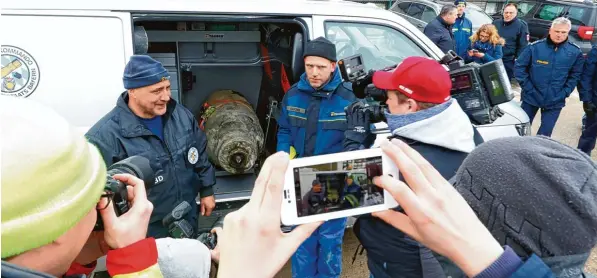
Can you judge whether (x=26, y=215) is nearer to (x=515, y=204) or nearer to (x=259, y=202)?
(x=259, y=202)

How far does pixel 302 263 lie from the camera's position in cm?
287

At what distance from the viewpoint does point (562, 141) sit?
229 inches

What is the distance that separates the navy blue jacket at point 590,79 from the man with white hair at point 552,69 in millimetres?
68

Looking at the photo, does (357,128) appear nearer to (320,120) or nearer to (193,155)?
(320,120)

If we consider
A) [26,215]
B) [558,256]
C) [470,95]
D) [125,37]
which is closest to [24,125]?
[26,215]

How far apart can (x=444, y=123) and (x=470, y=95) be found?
0.78 meters

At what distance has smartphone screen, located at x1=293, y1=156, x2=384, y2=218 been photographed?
1096mm

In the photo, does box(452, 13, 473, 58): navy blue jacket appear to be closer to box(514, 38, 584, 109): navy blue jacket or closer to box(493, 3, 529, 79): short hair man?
box(493, 3, 529, 79): short hair man

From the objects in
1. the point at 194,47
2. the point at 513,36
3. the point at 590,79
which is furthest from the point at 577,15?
the point at 194,47

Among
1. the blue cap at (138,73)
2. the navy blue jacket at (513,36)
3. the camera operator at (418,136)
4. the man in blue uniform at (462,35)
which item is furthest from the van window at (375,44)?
the navy blue jacket at (513,36)

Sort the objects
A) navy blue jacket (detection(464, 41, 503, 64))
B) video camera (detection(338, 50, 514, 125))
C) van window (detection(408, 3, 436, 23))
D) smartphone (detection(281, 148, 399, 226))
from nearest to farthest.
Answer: smartphone (detection(281, 148, 399, 226))
video camera (detection(338, 50, 514, 125))
navy blue jacket (detection(464, 41, 503, 64))
van window (detection(408, 3, 436, 23))

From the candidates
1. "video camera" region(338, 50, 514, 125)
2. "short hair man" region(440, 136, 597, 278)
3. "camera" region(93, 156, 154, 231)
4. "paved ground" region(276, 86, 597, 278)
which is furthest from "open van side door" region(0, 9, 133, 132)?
"short hair man" region(440, 136, 597, 278)

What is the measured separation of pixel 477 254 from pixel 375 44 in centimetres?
284

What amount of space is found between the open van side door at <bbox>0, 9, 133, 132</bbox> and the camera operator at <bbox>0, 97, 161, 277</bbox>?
4.96 feet
